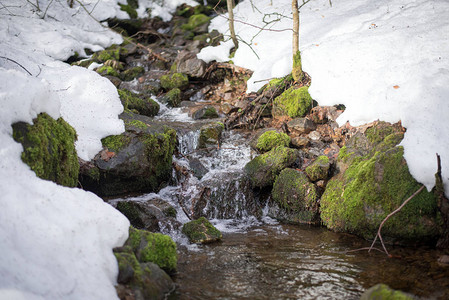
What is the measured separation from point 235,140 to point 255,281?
16.8 ft

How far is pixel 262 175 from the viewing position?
6.74 m

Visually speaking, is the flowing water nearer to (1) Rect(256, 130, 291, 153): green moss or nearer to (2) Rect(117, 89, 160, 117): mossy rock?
(1) Rect(256, 130, 291, 153): green moss

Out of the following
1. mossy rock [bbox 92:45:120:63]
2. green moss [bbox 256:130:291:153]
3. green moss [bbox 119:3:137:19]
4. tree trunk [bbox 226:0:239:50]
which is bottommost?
green moss [bbox 256:130:291:153]

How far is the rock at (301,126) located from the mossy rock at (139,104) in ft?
15.1

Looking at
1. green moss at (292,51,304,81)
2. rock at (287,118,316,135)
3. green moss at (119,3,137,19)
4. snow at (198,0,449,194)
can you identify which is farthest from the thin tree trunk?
green moss at (119,3,137,19)

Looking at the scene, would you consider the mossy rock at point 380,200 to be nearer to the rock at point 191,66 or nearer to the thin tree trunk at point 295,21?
the thin tree trunk at point 295,21

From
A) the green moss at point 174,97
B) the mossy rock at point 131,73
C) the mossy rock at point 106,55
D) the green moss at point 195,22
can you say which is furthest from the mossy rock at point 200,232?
the green moss at point 195,22

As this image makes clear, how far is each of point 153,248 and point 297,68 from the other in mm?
7175

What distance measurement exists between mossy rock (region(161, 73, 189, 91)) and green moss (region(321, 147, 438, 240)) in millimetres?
8313

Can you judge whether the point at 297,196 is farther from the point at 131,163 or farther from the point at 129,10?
the point at 129,10

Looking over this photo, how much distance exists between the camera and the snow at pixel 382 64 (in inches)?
205

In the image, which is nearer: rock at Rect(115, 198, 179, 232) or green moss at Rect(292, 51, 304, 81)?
rock at Rect(115, 198, 179, 232)

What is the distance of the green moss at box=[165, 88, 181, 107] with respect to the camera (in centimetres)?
1137

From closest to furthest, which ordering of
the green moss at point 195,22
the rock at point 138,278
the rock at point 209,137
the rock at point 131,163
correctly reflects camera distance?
the rock at point 138,278
the rock at point 131,163
the rock at point 209,137
the green moss at point 195,22
